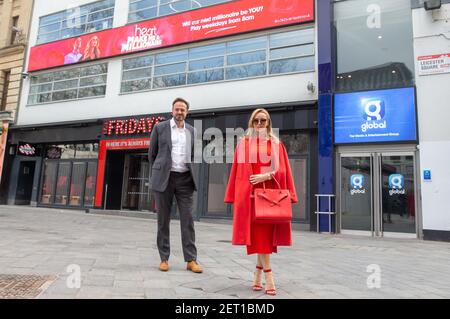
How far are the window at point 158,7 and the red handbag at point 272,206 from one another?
12.7m

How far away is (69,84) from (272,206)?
56.3 ft

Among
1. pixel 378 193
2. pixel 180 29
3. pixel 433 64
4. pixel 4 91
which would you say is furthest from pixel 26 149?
pixel 433 64

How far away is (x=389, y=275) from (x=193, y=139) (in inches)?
127

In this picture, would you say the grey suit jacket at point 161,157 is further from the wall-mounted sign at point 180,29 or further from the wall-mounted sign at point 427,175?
the wall-mounted sign at point 180,29

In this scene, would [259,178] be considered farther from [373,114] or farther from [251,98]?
[251,98]

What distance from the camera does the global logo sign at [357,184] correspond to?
11117 mm

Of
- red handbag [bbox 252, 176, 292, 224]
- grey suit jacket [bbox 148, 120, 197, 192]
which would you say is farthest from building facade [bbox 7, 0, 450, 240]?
red handbag [bbox 252, 176, 292, 224]

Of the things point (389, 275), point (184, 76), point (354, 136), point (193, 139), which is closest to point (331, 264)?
point (389, 275)

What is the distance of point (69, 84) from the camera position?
713 inches

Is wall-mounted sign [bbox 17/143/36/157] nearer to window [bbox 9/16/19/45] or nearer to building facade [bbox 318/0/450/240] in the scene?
window [bbox 9/16/19/45]

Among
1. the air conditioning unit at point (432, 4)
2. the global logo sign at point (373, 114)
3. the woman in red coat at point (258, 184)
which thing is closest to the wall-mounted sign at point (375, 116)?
the global logo sign at point (373, 114)

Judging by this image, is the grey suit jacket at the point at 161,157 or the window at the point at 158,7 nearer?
the grey suit jacket at the point at 161,157
